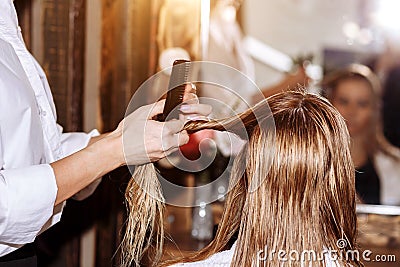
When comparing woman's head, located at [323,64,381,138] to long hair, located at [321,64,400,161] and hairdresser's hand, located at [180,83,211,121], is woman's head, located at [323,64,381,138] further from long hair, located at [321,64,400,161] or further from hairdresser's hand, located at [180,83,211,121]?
hairdresser's hand, located at [180,83,211,121]

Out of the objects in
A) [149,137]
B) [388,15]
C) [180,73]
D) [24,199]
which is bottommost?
[24,199]

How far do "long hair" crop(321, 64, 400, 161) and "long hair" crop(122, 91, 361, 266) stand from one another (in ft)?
4.66

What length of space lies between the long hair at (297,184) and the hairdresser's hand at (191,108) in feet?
0.36

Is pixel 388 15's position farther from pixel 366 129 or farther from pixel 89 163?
pixel 89 163

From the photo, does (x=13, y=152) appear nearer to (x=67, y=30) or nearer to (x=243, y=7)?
(x=67, y=30)

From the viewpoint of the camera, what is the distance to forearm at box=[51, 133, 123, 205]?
1.33 metres

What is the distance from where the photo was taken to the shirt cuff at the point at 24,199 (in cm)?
130

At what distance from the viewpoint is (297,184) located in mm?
1212

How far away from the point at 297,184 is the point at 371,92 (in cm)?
152

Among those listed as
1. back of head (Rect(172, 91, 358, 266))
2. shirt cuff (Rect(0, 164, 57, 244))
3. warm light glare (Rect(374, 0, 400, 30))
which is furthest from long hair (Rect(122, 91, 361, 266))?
warm light glare (Rect(374, 0, 400, 30))

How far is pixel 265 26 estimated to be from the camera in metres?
2.68

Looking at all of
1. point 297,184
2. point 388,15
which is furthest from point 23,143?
point 388,15

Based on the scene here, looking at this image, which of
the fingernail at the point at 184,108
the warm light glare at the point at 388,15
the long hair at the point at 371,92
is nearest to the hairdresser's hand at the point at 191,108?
the fingernail at the point at 184,108

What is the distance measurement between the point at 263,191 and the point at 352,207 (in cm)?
16
